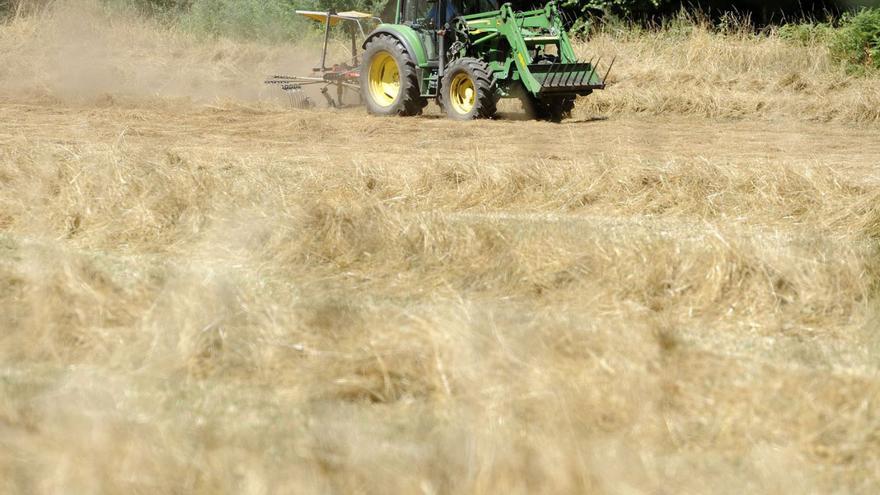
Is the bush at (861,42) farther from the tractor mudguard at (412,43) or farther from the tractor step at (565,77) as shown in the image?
the tractor mudguard at (412,43)

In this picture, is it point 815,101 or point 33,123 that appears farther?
point 815,101

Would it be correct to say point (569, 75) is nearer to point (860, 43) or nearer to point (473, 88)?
point (473, 88)

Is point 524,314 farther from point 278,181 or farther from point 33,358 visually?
point 278,181

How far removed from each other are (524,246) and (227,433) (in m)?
2.48

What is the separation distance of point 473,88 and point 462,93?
34 cm

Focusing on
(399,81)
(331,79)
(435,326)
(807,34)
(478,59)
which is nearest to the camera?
(435,326)

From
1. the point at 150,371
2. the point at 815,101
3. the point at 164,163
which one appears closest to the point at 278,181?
the point at 164,163

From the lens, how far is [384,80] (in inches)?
636

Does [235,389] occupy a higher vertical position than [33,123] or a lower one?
higher

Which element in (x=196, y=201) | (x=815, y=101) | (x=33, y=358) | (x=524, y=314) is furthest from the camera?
(x=815, y=101)

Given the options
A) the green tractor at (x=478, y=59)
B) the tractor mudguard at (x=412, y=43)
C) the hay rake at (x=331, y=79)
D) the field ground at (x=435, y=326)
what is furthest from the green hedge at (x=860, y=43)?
the field ground at (x=435, y=326)

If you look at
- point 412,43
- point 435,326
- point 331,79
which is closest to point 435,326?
point 435,326

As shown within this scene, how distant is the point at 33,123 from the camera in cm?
1316

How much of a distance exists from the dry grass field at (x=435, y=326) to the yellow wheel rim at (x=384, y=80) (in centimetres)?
661
